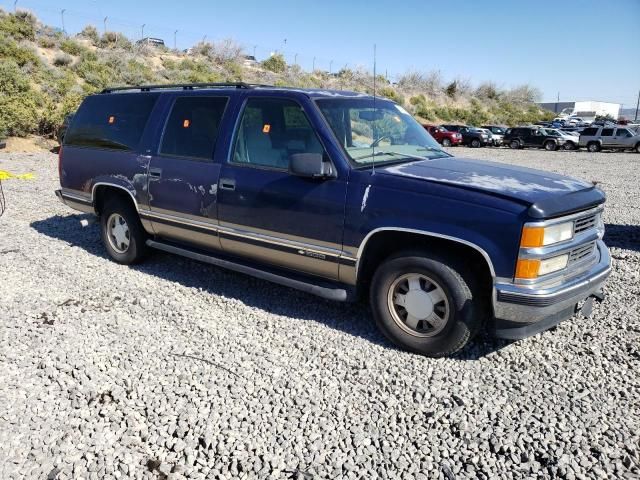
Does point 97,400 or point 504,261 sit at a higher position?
point 504,261

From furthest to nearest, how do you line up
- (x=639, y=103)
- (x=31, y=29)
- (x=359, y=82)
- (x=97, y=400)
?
1. (x=639, y=103)
2. (x=359, y=82)
3. (x=31, y=29)
4. (x=97, y=400)

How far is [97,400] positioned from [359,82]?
47197mm

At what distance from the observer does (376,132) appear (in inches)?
175

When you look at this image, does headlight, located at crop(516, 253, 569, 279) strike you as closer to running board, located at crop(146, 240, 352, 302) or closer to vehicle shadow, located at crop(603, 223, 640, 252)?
running board, located at crop(146, 240, 352, 302)

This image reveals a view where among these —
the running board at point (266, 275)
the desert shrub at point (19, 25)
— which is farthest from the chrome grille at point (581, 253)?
the desert shrub at point (19, 25)

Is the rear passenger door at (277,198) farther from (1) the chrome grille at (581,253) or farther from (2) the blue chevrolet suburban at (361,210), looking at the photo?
(1) the chrome grille at (581,253)

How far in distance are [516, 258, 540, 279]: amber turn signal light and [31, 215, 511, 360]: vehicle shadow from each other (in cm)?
87

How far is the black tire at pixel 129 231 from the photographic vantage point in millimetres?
5605

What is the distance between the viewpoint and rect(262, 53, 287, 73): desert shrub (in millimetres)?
45812

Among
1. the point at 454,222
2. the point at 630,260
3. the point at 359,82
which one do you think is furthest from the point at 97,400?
the point at 359,82

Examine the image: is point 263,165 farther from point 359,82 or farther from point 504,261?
point 359,82

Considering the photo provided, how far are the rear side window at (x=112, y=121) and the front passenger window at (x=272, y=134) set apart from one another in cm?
141

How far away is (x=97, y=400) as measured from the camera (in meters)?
3.20

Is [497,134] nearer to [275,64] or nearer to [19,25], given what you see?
[275,64]
